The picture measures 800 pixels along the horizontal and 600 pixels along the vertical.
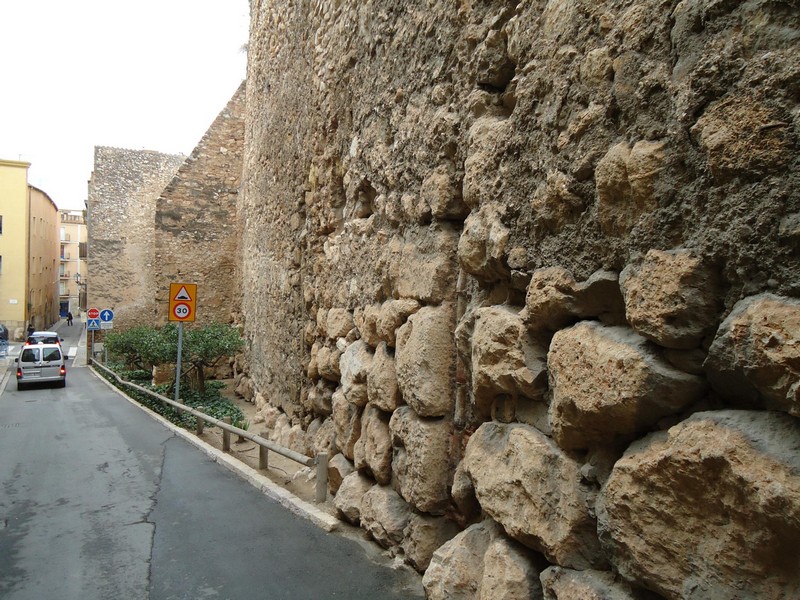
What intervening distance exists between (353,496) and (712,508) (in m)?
3.30

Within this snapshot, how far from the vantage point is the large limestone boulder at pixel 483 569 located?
8.41 feet

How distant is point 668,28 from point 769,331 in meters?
1.05

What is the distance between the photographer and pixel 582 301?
7.68 feet

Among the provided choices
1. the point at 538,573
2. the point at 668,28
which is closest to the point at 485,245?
the point at 668,28

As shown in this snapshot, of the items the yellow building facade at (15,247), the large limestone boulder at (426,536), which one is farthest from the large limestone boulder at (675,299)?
the yellow building facade at (15,247)

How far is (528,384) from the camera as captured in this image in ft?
8.64

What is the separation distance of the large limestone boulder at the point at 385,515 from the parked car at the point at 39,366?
56.6 feet

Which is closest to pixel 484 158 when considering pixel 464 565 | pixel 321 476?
pixel 464 565

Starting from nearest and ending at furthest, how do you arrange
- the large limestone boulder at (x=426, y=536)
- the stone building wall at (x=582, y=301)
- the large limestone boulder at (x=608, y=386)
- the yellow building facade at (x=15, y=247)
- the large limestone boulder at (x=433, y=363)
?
the stone building wall at (x=582, y=301), the large limestone boulder at (x=608, y=386), the large limestone boulder at (x=433, y=363), the large limestone boulder at (x=426, y=536), the yellow building facade at (x=15, y=247)

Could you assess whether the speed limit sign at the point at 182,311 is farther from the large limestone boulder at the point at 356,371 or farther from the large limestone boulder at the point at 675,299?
the large limestone boulder at the point at 675,299

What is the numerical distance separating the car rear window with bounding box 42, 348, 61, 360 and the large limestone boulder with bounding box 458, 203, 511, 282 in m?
18.8

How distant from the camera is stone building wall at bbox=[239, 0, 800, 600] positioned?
1.65m

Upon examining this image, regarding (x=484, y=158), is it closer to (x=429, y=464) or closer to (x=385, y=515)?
(x=429, y=464)

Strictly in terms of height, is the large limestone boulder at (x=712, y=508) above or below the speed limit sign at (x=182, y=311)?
below
